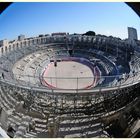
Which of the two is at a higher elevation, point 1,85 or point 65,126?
point 1,85

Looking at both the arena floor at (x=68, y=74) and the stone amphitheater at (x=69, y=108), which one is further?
the arena floor at (x=68, y=74)

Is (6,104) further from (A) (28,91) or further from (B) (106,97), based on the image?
(B) (106,97)

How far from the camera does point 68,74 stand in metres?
31.9

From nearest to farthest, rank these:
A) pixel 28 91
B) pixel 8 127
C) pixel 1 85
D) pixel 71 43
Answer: pixel 8 127 < pixel 28 91 < pixel 1 85 < pixel 71 43

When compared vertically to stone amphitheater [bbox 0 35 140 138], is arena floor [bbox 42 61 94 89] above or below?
above

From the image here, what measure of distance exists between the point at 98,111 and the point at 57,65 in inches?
669

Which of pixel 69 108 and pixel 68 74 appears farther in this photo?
pixel 68 74

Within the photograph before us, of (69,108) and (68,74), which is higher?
(68,74)

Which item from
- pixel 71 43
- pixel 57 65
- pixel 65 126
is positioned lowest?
pixel 65 126

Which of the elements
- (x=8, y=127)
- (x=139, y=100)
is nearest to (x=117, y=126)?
(x=139, y=100)

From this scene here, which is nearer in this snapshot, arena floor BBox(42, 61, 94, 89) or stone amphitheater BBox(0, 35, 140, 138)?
stone amphitheater BBox(0, 35, 140, 138)

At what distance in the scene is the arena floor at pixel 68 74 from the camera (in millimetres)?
28297

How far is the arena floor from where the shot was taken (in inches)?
1114

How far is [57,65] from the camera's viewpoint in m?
34.0
